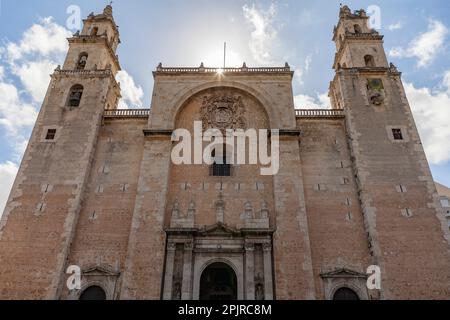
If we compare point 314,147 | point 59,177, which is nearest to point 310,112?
point 314,147

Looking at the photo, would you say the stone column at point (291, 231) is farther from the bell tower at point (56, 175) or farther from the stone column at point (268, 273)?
the bell tower at point (56, 175)

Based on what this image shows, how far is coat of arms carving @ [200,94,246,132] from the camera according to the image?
25.2 metres

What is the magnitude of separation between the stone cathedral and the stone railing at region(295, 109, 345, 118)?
0.24 feet

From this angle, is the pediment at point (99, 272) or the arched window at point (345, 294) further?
the pediment at point (99, 272)

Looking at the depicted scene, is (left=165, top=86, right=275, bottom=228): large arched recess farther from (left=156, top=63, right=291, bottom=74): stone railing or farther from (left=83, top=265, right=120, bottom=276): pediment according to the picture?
(left=156, top=63, right=291, bottom=74): stone railing

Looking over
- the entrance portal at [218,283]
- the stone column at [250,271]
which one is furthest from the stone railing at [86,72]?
the stone column at [250,271]

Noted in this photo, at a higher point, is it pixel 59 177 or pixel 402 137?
pixel 402 137

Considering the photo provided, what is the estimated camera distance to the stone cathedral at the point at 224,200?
1970 cm

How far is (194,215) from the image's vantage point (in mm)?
21750

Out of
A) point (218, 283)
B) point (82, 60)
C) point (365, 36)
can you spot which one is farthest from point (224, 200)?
point (365, 36)

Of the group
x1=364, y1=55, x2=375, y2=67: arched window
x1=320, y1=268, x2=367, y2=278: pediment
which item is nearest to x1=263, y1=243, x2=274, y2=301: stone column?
x1=320, y1=268, x2=367, y2=278: pediment

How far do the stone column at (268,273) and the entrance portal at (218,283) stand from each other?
86.0 inches

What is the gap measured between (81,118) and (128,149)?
4.23 meters
